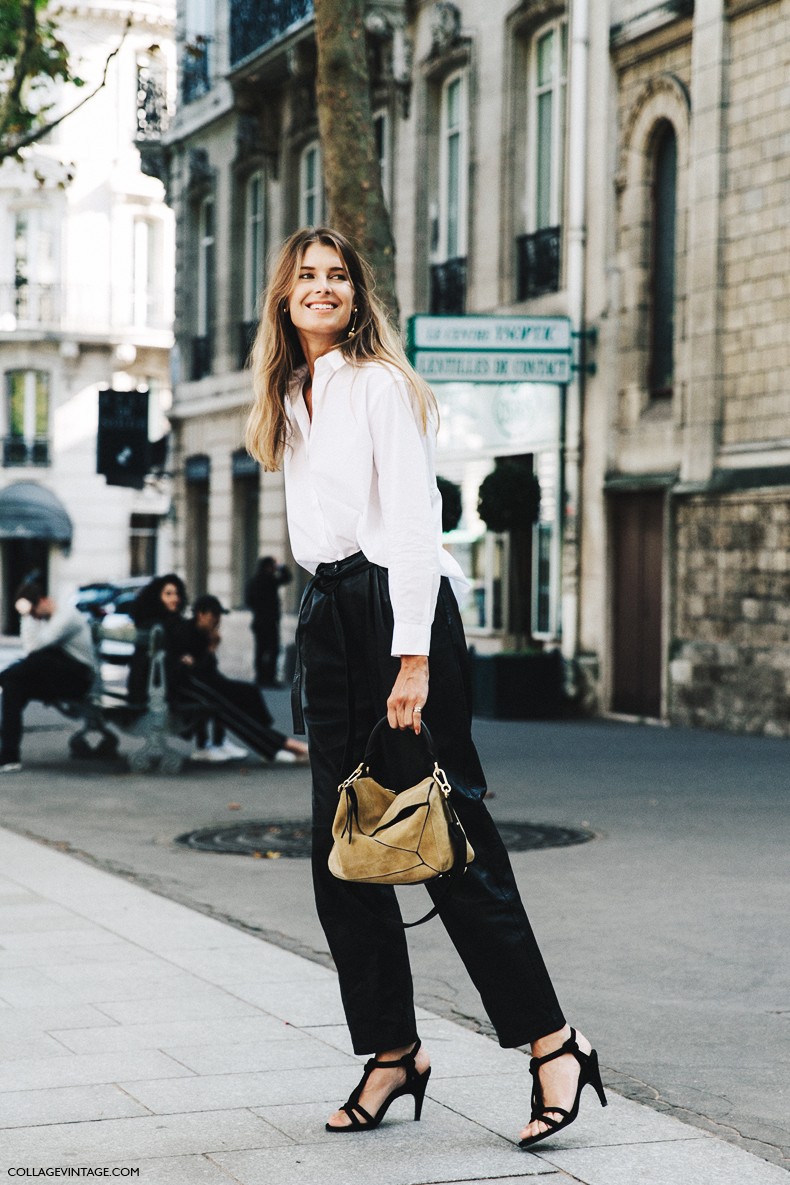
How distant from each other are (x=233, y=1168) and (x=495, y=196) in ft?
57.9

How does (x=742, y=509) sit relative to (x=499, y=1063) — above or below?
above

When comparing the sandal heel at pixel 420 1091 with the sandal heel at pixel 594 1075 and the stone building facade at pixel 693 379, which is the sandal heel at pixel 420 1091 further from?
the stone building facade at pixel 693 379

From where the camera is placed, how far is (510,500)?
1744 centimetres

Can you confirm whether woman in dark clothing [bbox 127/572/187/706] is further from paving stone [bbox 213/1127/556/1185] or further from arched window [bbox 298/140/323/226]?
arched window [bbox 298/140/323/226]

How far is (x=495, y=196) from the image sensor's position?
66.9ft

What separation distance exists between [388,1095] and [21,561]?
143 ft

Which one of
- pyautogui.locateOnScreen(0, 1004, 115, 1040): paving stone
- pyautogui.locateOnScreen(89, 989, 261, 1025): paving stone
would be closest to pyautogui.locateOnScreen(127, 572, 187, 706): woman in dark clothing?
pyautogui.locateOnScreen(89, 989, 261, 1025): paving stone

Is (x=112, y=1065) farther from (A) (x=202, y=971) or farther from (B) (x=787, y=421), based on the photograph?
(B) (x=787, y=421)

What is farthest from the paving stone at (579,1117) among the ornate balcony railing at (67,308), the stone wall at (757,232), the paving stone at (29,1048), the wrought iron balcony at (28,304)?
the wrought iron balcony at (28,304)

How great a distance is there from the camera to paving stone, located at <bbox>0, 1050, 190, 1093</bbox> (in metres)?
4.43

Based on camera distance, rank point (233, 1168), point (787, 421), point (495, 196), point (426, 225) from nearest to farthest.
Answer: point (233, 1168), point (787, 421), point (495, 196), point (426, 225)

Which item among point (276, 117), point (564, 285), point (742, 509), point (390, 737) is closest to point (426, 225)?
point (564, 285)

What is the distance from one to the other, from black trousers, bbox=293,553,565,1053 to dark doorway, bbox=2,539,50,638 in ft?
141

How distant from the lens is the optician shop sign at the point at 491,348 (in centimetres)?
1638
